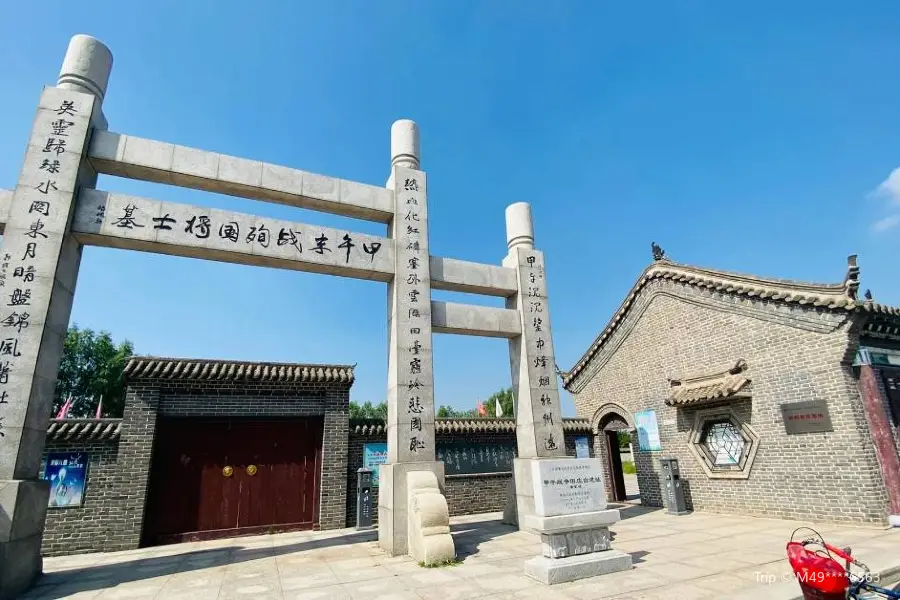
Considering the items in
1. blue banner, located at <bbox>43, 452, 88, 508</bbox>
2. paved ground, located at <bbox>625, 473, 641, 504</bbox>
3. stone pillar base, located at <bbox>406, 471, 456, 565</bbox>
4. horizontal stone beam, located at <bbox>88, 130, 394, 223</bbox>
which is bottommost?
paved ground, located at <bbox>625, 473, 641, 504</bbox>

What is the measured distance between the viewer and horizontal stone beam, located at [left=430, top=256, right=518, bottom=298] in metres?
8.89

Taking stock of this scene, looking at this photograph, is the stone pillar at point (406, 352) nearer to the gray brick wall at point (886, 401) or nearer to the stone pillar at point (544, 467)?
the stone pillar at point (544, 467)

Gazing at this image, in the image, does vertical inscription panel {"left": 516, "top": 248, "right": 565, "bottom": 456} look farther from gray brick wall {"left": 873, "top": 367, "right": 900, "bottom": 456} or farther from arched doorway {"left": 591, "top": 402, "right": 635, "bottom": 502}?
gray brick wall {"left": 873, "top": 367, "right": 900, "bottom": 456}

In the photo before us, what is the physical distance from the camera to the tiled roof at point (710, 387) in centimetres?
1002

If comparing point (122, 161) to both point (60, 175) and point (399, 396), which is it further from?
point (399, 396)

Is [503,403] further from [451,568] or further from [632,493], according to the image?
[451,568]

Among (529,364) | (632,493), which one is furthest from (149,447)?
(632,493)

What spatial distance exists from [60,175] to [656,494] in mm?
14200

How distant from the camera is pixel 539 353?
927cm

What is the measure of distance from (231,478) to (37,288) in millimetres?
5375

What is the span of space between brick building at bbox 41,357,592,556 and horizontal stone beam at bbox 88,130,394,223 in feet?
13.4

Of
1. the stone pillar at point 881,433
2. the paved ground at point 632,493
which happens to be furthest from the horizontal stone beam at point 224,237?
the paved ground at point 632,493

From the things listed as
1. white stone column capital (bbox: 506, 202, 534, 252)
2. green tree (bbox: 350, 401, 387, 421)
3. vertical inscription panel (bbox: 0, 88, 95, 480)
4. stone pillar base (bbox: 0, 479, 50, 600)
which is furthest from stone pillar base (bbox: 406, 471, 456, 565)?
green tree (bbox: 350, 401, 387, 421)

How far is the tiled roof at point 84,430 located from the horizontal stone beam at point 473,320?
6.66 meters
